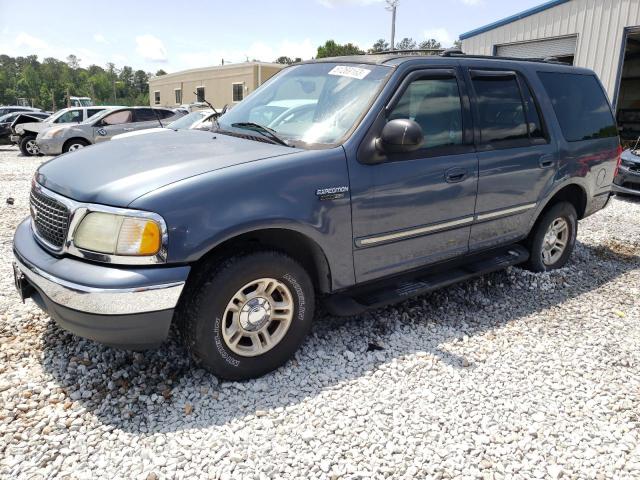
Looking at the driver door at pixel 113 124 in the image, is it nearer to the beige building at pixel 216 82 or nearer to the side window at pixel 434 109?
the side window at pixel 434 109

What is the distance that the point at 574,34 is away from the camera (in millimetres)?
13258

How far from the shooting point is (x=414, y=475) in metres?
2.34

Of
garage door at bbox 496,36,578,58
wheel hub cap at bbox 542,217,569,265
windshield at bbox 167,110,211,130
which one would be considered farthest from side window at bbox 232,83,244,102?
wheel hub cap at bbox 542,217,569,265

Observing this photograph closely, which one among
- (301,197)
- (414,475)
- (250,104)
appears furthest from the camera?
(250,104)

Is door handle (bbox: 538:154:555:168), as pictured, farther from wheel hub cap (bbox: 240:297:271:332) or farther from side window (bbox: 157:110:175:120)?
side window (bbox: 157:110:175:120)

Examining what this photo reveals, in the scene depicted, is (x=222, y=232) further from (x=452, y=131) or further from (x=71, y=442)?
(x=452, y=131)

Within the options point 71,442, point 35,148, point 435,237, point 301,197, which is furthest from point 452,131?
point 35,148

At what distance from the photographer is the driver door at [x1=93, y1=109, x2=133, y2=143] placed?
13945 mm

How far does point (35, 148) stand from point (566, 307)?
16.6 meters

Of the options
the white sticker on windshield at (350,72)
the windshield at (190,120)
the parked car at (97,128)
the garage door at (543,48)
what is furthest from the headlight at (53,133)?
the white sticker on windshield at (350,72)

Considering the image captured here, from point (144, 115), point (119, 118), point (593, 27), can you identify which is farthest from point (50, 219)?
point (593, 27)

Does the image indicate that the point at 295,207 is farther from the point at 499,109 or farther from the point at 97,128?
the point at 97,128

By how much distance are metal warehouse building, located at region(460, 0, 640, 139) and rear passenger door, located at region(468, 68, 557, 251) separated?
1050cm

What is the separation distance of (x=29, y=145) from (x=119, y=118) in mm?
4109
